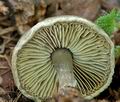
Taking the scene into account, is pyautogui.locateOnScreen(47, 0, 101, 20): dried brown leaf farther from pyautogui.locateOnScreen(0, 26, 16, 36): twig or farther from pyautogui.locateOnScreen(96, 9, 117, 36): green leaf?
pyautogui.locateOnScreen(96, 9, 117, 36): green leaf

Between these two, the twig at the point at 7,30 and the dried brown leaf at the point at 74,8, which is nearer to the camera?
the twig at the point at 7,30

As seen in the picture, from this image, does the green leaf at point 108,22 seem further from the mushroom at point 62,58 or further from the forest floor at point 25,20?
the mushroom at point 62,58

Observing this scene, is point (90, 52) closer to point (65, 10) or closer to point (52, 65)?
point (52, 65)

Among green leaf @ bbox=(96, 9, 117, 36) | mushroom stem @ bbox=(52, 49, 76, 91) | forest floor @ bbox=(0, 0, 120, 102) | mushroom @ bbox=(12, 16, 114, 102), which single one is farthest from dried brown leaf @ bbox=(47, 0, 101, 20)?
mushroom stem @ bbox=(52, 49, 76, 91)

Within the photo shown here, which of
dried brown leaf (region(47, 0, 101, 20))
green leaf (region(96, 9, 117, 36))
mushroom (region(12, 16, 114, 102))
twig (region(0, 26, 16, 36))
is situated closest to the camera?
mushroom (region(12, 16, 114, 102))

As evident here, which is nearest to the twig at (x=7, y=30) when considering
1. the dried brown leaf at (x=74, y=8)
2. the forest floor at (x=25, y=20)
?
the forest floor at (x=25, y=20)

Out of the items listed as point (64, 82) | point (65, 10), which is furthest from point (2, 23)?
point (64, 82)
